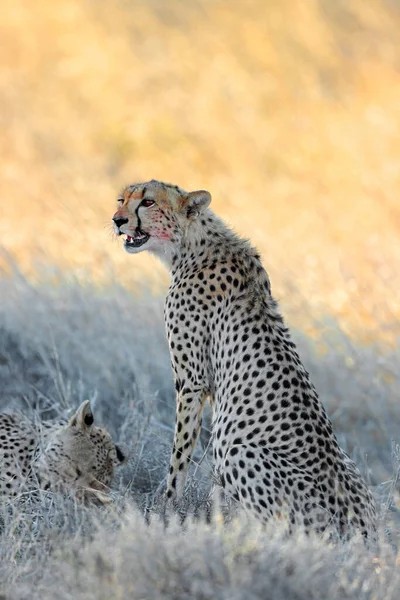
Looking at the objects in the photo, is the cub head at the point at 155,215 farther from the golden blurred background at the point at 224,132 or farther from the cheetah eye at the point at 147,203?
the golden blurred background at the point at 224,132

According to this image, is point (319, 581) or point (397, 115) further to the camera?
point (397, 115)

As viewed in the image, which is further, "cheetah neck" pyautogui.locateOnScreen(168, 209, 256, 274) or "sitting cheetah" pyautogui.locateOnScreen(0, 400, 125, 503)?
"cheetah neck" pyautogui.locateOnScreen(168, 209, 256, 274)

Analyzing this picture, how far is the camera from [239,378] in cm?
Result: 384

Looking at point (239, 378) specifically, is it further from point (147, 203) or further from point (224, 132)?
point (224, 132)

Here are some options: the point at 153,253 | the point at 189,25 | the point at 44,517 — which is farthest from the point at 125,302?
the point at 189,25

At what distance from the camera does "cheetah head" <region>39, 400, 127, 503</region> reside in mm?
3926

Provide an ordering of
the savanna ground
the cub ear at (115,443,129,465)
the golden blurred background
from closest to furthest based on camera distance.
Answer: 1. the savanna ground
2. the cub ear at (115,443,129,465)
3. the golden blurred background

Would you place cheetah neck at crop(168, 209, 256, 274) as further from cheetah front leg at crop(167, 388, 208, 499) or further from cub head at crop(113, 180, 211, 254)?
cheetah front leg at crop(167, 388, 208, 499)

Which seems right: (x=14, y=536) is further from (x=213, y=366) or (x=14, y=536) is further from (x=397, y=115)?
(x=397, y=115)

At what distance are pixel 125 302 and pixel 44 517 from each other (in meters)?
2.49

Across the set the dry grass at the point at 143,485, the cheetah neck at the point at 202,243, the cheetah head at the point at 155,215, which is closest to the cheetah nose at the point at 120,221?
the cheetah head at the point at 155,215

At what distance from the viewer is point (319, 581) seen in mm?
2779

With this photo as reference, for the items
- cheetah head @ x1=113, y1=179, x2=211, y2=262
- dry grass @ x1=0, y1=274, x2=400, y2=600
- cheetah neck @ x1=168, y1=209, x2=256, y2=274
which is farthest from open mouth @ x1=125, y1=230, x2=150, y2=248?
dry grass @ x1=0, y1=274, x2=400, y2=600

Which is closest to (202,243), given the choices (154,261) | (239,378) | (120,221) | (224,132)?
(120,221)
